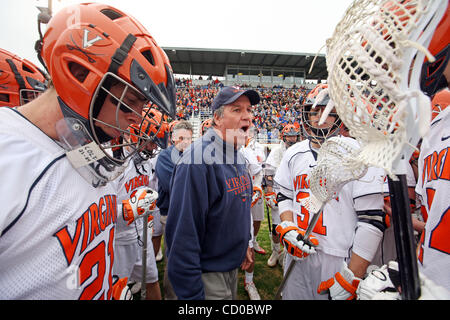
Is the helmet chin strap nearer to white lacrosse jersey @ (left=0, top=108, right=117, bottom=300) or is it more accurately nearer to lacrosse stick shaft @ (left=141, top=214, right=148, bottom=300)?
white lacrosse jersey @ (left=0, top=108, right=117, bottom=300)

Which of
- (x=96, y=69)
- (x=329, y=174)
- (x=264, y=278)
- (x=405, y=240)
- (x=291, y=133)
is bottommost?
(x=264, y=278)

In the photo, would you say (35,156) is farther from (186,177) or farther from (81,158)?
(186,177)

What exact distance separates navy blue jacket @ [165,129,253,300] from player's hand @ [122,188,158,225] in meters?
0.82

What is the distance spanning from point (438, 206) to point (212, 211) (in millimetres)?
1520

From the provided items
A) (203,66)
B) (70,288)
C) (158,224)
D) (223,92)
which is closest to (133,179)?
(158,224)

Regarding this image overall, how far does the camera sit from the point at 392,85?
59cm

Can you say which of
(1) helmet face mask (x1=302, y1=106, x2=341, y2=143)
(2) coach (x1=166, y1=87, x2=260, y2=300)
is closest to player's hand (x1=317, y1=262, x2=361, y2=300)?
(2) coach (x1=166, y1=87, x2=260, y2=300)

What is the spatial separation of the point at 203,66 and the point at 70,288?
37.5m

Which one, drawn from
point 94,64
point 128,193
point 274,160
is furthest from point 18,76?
point 274,160

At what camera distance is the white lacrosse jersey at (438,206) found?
1.09 meters

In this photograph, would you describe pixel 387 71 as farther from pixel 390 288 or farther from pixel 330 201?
pixel 330 201

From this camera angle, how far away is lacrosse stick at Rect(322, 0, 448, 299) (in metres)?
0.58

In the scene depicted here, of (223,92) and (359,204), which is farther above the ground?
(223,92)
